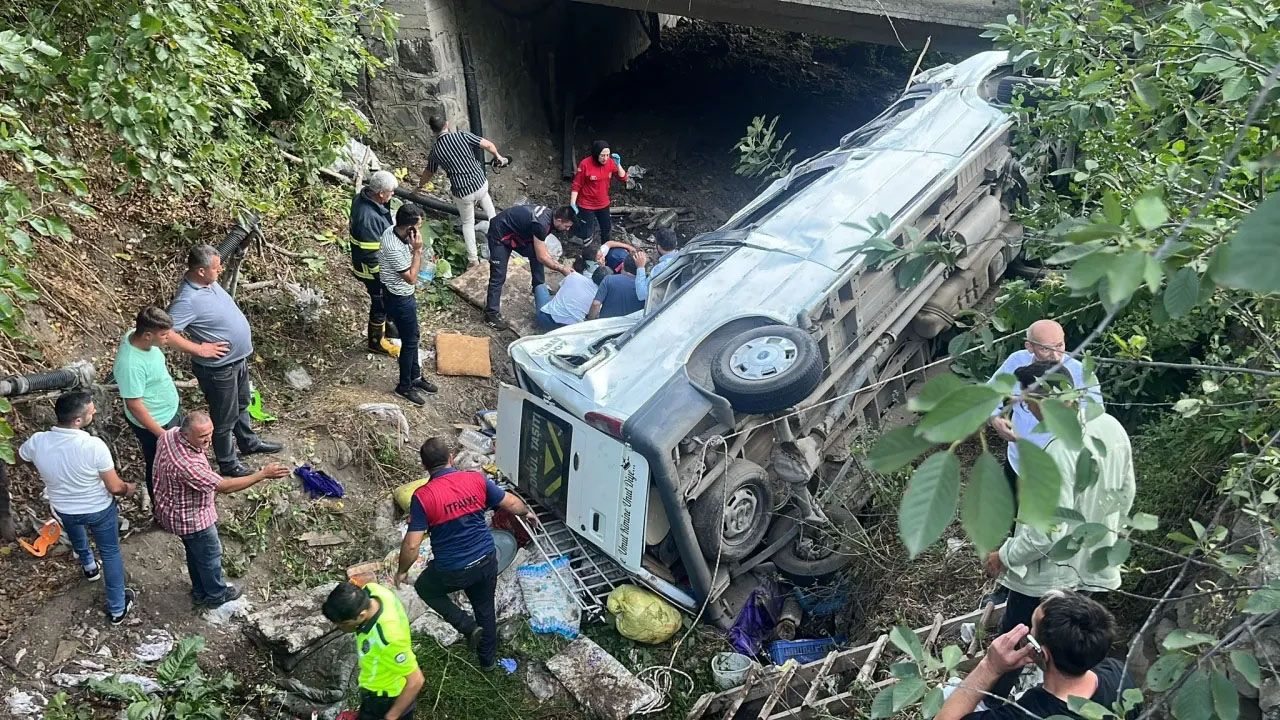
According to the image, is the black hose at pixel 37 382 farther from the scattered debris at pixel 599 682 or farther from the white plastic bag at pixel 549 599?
the scattered debris at pixel 599 682

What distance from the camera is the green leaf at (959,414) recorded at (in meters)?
1.55

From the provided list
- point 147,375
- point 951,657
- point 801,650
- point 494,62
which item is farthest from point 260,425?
point 494,62

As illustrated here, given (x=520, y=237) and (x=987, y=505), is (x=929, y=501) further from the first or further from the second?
(x=520, y=237)

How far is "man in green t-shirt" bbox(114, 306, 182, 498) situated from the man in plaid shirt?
36 centimetres

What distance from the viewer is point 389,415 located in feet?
22.2

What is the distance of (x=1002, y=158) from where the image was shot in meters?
7.16

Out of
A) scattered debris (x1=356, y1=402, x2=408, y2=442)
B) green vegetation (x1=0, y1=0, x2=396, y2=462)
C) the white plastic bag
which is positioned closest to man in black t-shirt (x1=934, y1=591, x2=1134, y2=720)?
the white plastic bag

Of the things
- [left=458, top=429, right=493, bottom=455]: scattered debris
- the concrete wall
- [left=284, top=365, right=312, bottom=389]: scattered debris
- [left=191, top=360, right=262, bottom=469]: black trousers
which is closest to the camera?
[left=191, top=360, right=262, bottom=469]: black trousers

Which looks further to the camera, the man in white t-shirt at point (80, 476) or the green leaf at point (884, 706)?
the man in white t-shirt at point (80, 476)

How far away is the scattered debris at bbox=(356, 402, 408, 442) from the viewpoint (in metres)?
6.73

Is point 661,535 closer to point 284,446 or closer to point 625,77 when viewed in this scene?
point 284,446

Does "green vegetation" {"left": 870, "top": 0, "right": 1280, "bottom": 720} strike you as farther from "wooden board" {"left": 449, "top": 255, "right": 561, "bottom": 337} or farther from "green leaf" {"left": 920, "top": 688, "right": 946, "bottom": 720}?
"wooden board" {"left": 449, "top": 255, "right": 561, "bottom": 337}

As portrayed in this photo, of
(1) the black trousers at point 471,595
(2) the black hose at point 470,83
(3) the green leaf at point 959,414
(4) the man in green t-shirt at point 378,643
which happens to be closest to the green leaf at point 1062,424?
(3) the green leaf at point 959,414

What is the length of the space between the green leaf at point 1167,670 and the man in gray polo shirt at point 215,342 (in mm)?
4757
